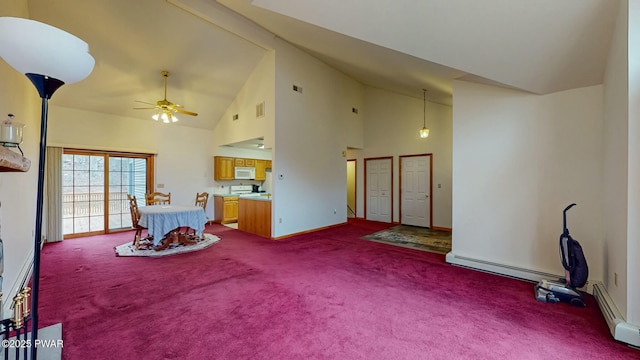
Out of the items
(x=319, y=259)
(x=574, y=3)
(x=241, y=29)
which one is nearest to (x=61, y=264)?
(x=319, y=259)

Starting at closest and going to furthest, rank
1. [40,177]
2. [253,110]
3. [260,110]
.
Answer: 1. [40,177]
2. [260,110]
3. [253,110]

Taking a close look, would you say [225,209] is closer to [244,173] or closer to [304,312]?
[244,173]

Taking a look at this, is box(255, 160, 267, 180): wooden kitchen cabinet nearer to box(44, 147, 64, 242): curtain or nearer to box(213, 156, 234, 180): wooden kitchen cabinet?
box(213, 156, 234, 180): wooden kitchen cabinet

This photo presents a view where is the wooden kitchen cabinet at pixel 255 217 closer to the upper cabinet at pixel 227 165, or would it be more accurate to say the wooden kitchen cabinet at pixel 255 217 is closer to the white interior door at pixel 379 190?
the upper cabinet at pixel 227 165

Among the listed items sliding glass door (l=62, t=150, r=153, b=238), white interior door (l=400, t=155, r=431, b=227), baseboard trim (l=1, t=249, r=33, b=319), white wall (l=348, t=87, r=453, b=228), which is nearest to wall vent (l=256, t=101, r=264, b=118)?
sliding glass door (l=62, t=150, r=153, b=238)

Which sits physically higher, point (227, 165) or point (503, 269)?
point (227, 165)

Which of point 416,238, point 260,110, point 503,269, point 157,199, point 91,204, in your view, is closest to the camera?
point 503,269

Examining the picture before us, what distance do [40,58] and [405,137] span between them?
7.30 meters

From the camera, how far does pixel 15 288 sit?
9.43ft

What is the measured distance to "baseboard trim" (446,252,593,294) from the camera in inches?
128

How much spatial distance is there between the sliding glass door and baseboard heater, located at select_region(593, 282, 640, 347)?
8.31 metres

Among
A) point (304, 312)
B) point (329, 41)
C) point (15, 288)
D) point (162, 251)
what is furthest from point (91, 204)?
point (329, 41)

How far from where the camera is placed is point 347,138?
755 cm

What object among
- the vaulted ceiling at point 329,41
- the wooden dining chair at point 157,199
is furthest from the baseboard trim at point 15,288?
the vaulted ceiling at point 329,41
